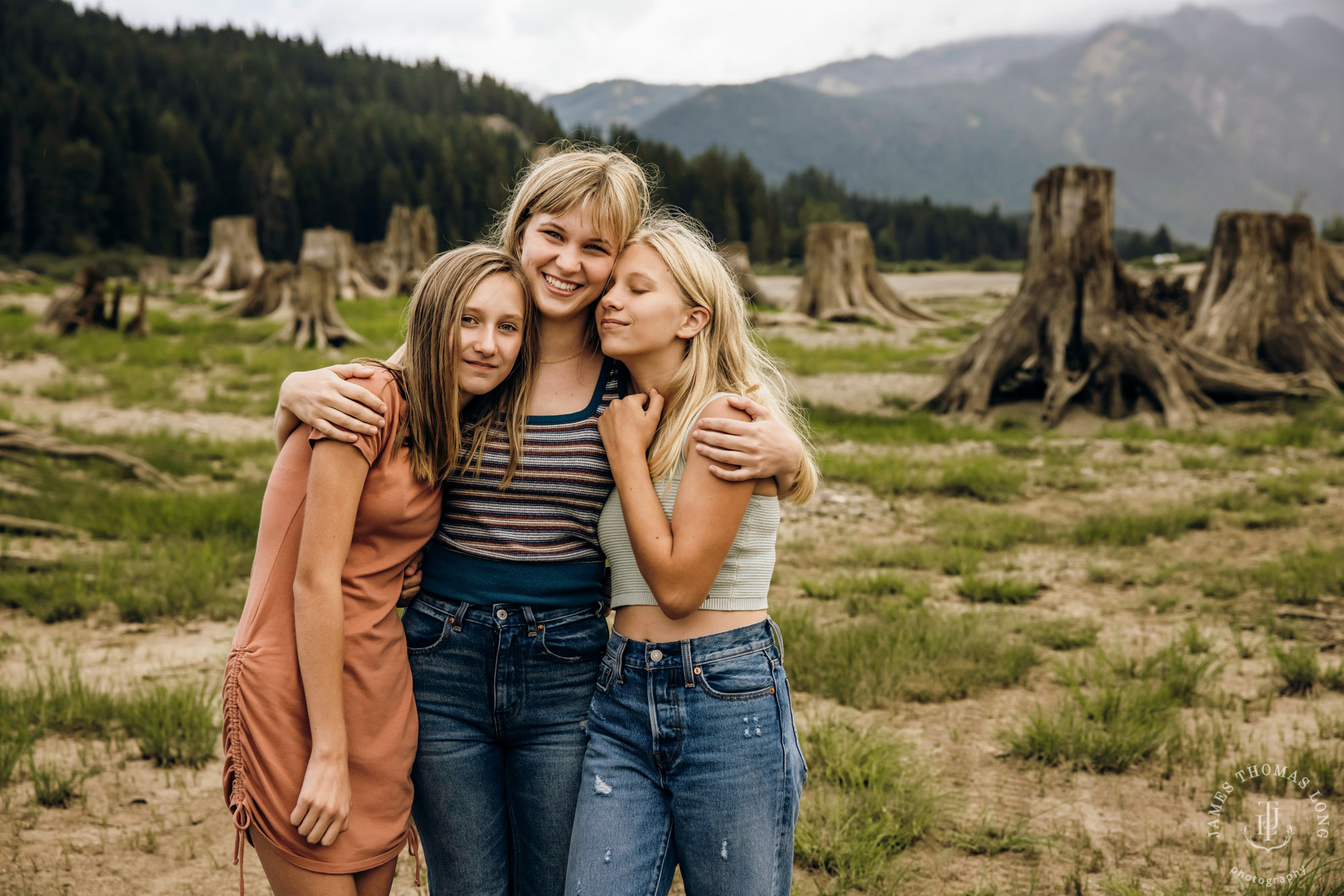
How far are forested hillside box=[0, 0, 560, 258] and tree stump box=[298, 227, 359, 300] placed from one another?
26358 millimetres

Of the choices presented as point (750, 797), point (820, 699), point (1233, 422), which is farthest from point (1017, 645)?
point (1233, 422)

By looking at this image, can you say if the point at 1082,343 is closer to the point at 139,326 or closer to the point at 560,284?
the point at 560,284

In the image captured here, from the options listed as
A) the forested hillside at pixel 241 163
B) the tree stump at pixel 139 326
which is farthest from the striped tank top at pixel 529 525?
the forested hillside at pixel 241 163

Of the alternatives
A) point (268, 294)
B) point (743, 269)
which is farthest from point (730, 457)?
point (268, 294)

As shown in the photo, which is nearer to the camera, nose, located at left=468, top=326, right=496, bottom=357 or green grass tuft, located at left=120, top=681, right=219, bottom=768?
nose, located at left=468, top=326, right=496, bottom=357

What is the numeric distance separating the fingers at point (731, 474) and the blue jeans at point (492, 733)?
446mm

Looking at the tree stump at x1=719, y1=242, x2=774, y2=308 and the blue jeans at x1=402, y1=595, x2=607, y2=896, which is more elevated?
the tree stump at x1=719, y1=242, x2=774, y2=308

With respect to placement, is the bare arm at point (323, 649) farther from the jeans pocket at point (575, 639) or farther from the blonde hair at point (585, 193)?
the blonde hair at point (585, 193)

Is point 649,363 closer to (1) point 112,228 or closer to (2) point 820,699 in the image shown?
(2) point 820,699

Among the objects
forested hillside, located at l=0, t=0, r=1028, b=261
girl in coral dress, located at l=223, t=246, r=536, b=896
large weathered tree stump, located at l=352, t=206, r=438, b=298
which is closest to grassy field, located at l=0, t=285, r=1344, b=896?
girl in coral dress, located at l=223, t=246, r=536, b=896

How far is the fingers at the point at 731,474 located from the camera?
1886mm

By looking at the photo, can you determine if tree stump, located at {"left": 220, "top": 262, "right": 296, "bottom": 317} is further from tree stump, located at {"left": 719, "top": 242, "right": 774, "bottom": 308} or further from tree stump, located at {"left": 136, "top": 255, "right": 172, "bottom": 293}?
tree stump, located at {"left": 136, "top": 255, "right": 172, "bottom": 293}

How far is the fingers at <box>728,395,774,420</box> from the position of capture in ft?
6.61

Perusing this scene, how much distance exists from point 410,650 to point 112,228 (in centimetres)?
6507
